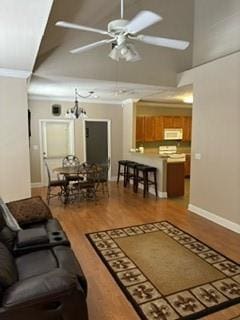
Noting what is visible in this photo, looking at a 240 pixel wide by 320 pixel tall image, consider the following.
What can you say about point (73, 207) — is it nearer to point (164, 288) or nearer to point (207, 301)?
point (164, 288)

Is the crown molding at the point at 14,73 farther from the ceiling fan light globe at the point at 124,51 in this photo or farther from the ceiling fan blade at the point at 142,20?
the ceiling fan blade at the point at 142,20

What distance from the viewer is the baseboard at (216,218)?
407 cm

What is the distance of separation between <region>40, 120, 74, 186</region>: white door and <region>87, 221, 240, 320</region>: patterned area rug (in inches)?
164

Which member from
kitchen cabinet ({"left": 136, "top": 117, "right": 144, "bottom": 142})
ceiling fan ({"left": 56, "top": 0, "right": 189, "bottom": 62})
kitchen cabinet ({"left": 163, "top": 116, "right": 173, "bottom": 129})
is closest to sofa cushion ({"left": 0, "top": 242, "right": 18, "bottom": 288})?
ceiling fan ({"left": 56, "top": 0, "right": 189, "bottom": 62})

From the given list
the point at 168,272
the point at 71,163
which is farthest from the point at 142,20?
the point at 71,163

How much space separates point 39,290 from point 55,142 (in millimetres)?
6395

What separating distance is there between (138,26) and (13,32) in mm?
1435

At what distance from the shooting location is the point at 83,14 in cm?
431

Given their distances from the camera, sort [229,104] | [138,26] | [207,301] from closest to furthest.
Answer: [138,26], [207,301], [229,104]

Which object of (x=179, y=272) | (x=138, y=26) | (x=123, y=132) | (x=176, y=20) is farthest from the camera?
(x=123, y=132)

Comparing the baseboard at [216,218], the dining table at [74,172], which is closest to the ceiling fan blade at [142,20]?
the baseboard at [216,218]

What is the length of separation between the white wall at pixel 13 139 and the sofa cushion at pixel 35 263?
2.51 m

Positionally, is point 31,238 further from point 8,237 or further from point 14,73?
point 14,73

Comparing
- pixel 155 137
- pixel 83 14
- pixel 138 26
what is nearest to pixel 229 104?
pixel 138 26
